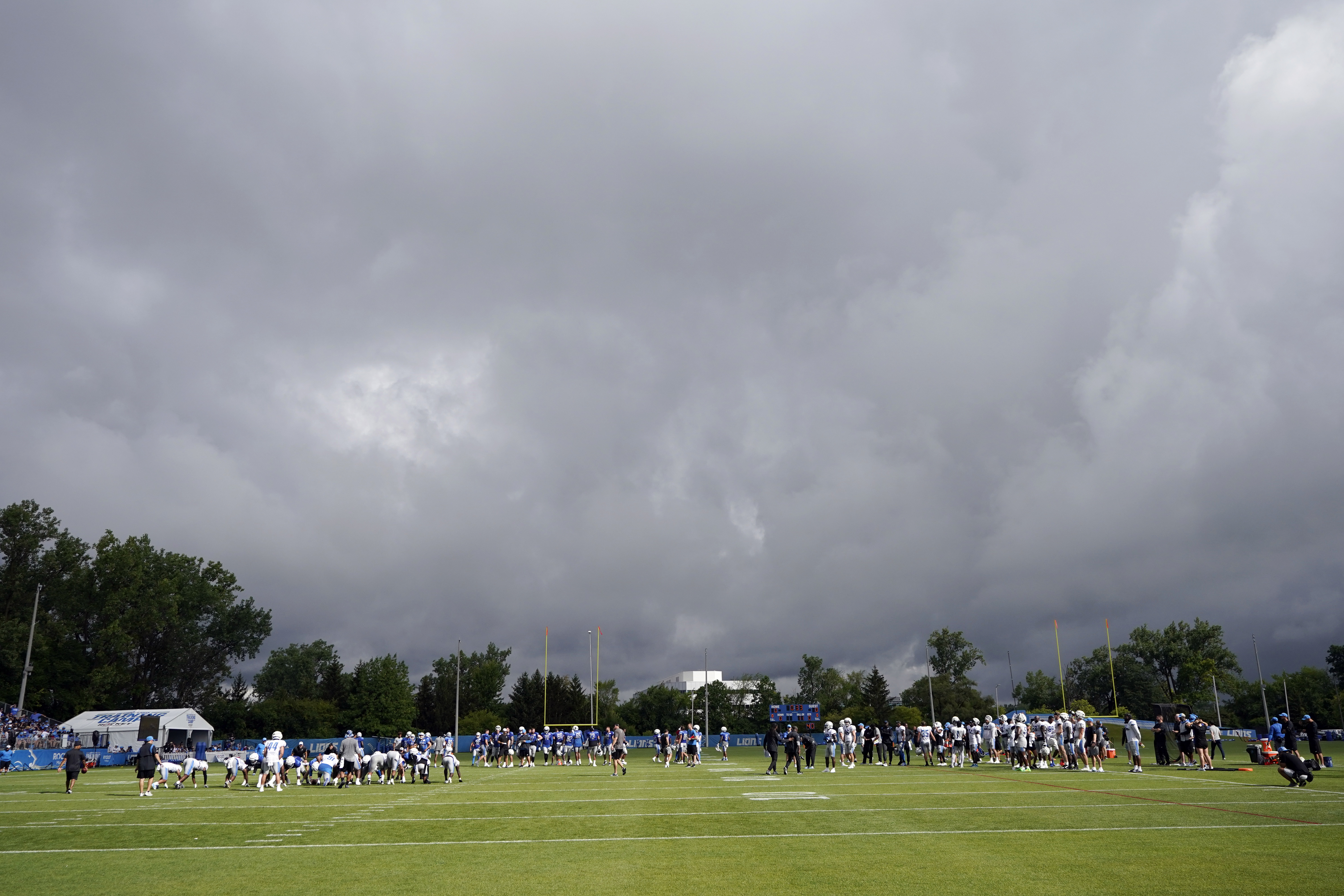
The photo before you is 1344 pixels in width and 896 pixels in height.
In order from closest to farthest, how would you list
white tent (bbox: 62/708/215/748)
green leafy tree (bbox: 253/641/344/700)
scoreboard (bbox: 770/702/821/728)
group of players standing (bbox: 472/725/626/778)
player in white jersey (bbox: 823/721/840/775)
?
player in white jersey (bbox: 823/721/840/775)
group of players standing (bbox: 472/725/626/778)
white tent (bbox: 62/708/215/748)
scoreboard (bbox: 770/702/821/728)
green leafy tree (bbox: 253/641/344/700)

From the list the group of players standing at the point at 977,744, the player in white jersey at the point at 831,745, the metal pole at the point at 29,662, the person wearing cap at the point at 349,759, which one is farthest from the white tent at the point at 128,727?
the player in white jersey at the point at 831,745

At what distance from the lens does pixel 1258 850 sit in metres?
11.2

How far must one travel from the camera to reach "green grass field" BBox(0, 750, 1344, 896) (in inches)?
404

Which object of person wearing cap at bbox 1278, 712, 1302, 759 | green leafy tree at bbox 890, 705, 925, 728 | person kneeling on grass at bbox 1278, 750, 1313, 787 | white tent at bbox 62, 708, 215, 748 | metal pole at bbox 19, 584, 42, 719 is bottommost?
green leafy tree at bbox 890, 705, 925, 728

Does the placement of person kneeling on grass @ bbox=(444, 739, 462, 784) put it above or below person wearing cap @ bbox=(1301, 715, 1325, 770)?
below

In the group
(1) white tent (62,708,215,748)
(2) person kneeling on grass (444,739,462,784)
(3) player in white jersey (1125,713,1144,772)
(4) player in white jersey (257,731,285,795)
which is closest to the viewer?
(4) player in white jersey (257,731,285,795)

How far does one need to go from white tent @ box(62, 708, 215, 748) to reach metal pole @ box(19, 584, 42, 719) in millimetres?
3271

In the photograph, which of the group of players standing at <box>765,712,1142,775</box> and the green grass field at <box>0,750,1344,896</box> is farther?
the group of players standing at <box>765,712,1142,775</box>

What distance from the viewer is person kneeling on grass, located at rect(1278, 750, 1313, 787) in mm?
19016

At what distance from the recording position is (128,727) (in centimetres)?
5559

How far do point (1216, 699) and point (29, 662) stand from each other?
10217cm

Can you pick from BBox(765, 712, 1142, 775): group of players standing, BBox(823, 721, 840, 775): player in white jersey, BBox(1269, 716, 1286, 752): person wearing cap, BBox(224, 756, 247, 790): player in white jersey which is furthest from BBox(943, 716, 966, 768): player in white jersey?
BBox(224, 756, 247, 790): player in white jersey

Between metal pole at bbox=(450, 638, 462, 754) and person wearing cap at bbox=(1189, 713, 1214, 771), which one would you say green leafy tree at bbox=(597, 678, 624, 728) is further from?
person wearing cap at bbox=(1189, 713, 1214, 771)

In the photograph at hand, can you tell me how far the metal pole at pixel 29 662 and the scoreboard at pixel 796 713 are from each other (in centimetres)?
4541
